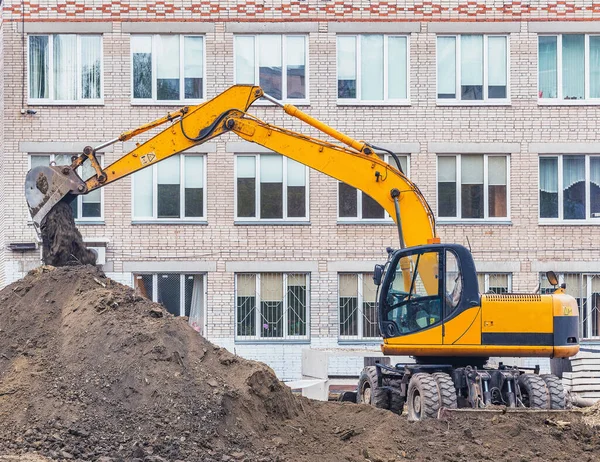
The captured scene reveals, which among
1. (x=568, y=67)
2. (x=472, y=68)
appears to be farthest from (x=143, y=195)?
(x=568, y=67)

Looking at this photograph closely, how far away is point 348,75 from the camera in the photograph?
28578 mm

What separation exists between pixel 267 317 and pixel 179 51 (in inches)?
271

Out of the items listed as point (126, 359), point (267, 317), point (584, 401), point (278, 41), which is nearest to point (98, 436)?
point (126, 359)

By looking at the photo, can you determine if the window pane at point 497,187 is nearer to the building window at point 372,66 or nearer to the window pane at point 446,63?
the window pane at point 446,63

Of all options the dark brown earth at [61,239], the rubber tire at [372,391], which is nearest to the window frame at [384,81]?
the rubber tire at [372,391]

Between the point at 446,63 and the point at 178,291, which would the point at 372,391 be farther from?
the point at 446,63

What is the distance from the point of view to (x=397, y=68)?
28.6m

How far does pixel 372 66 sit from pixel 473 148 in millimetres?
3207

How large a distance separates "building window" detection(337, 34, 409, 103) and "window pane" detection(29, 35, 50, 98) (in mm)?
7206

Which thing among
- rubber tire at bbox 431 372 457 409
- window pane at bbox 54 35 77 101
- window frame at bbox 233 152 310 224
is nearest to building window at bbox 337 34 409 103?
window frame at bbox 233 152 310 224

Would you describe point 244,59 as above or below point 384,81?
above

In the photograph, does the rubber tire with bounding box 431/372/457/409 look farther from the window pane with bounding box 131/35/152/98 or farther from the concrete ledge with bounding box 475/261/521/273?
the window pane with bounding box 131/35/152/98

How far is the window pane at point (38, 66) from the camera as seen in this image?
93.1 ft

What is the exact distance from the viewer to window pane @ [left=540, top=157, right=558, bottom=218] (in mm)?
28719
